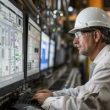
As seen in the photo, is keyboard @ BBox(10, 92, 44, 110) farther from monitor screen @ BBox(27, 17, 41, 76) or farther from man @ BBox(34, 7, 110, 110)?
monitor screen @ BBox(27, 17, 41, 76)

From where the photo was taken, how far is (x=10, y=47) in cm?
216

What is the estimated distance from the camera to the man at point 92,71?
2.08 metres

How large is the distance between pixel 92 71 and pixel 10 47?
0.71 metres

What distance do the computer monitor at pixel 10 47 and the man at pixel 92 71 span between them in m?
0.26

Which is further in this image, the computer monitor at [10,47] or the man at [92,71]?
the man at [92,71]

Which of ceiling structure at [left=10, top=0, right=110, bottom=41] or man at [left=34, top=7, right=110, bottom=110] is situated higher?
ceiling structure at [left=10, top=0, right=110, bottom=41]

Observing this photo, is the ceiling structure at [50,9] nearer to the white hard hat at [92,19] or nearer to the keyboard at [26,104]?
the white hard hat at [92,19]

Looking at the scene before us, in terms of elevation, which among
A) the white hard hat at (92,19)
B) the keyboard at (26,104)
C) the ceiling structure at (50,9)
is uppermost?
the ceiling structure at (50,9)

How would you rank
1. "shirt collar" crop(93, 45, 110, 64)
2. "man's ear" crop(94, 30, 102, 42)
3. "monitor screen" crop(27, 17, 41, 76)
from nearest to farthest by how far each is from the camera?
1. "shirt collar" crop(93, 45, 110, 64)
2. "man's ear" crop(94, 30, 102, 42)
3. "monitor screen" crop(27, 17, 41, 76)

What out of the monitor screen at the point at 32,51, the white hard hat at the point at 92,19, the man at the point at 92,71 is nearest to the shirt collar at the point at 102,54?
the man at the point at 92,71

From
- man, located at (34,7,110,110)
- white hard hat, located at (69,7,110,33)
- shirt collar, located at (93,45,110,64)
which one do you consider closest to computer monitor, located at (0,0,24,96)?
man, located at (34,7,110,110)

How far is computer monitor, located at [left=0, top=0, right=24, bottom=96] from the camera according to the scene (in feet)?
Result: 6.45

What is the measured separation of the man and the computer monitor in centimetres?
26

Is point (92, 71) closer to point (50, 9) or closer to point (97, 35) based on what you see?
point (97, 35)
